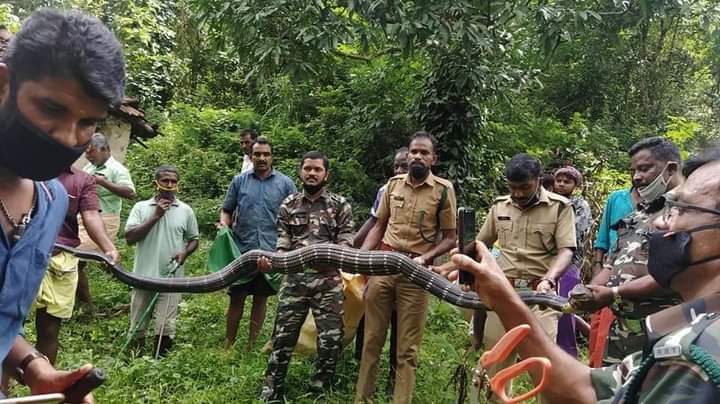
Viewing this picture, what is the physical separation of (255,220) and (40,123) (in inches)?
146

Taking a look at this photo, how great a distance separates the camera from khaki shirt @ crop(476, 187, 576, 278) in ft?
13.1

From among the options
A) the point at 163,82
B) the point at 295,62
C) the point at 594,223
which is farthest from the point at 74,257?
the point at 163,82

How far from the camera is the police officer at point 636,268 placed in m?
2.95

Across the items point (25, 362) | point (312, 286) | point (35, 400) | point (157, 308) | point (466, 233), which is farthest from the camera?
point (157, 308)

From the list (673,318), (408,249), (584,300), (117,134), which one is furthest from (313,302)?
(117,134)

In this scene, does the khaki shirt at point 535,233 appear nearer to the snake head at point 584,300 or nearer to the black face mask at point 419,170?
the black face mask at point 419,170

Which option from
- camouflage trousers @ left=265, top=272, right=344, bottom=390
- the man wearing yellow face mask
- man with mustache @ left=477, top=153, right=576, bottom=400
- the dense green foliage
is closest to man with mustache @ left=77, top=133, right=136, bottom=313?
the man wearing yellow face mask

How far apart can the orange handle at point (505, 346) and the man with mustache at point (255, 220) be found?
134 inches

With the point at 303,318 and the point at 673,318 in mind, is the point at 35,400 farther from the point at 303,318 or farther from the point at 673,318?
the point at 303,318

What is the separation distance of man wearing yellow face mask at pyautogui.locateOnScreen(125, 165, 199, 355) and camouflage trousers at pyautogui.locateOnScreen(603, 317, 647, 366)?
3393 mm

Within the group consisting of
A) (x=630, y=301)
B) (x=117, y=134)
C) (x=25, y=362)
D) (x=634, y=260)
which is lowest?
(x=25, y=362)

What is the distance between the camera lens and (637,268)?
314 centimetres

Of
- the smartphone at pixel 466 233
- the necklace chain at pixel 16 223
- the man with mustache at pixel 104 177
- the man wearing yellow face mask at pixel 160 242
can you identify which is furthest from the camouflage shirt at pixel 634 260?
the man with mustache at pixel 104 177

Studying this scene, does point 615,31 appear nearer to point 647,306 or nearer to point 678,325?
point 647,306
